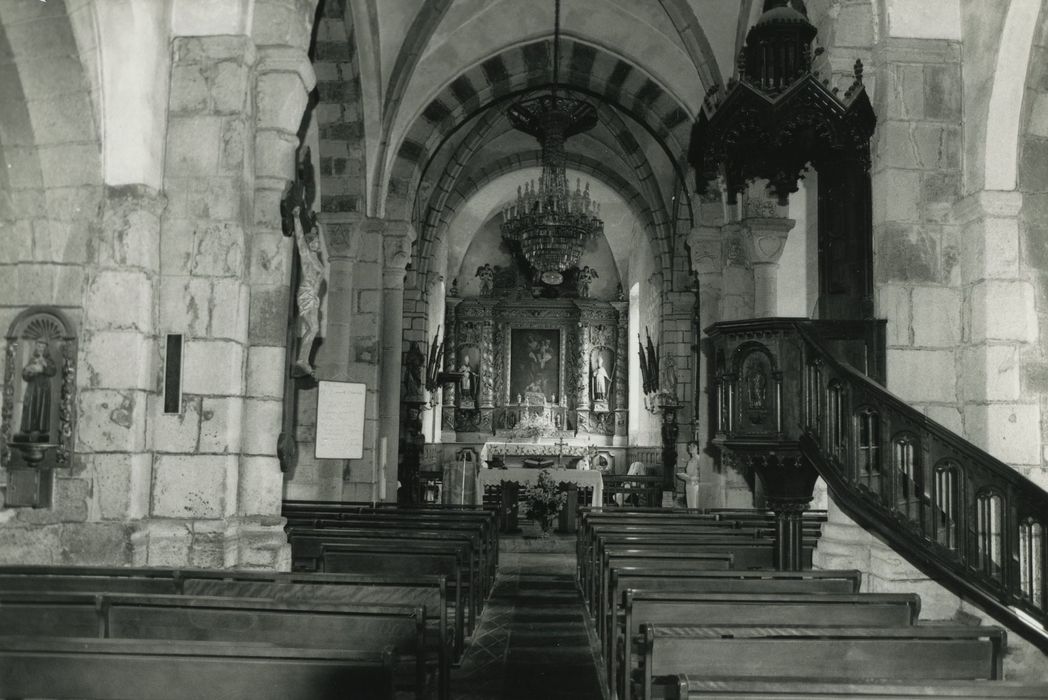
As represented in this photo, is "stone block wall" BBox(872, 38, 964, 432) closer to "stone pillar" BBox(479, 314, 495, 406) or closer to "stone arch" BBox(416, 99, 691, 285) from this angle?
"stone arch" BBox(416, 99, 691, 285)

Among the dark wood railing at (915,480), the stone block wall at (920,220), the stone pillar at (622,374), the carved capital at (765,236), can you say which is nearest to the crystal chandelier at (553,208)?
the carved capital at (765,236)

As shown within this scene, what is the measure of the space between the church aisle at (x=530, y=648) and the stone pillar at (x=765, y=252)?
4113mm

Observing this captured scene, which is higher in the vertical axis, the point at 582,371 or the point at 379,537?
the point at 582,371

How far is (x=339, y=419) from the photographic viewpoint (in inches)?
304

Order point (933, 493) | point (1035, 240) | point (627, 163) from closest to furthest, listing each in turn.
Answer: point (933, 493) → point (1035, 240) → point (627, 163)

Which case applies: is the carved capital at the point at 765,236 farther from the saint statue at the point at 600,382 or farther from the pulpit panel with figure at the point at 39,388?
the saint statue at the point at 600,382

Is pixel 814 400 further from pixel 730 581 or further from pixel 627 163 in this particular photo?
pixel 627 163

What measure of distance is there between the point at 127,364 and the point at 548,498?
751 cm

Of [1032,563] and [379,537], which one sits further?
[379,537]

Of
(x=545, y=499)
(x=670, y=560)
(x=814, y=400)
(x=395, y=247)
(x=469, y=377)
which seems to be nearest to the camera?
(x=670, y=560)

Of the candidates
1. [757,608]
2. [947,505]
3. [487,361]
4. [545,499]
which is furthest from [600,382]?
[757,608]

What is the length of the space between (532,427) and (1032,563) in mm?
16175

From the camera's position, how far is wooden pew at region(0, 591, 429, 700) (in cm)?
331

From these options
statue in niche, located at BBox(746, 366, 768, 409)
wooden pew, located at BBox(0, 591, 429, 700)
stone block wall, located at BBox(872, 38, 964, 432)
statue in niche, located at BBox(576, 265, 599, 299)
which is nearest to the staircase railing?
statue in niche, located at BBox(746, 366, 768, 409)
